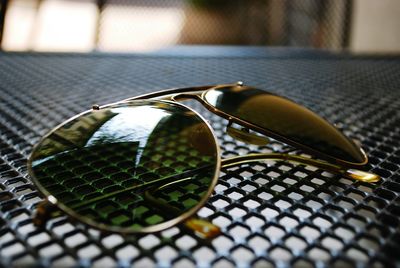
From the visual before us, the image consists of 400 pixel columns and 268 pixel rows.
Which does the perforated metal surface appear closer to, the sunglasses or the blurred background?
the sunglasses

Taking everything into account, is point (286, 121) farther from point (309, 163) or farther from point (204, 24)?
point (204, 24)

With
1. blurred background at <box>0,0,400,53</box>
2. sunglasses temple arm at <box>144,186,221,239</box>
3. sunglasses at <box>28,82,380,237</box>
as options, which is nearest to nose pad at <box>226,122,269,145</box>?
sunglasses at <box>28,82,380,237</box>

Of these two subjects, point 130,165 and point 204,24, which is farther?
point 204,24

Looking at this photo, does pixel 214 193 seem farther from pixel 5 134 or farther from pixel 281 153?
pixel 5 134

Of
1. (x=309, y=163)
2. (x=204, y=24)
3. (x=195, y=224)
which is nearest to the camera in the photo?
(x=195, y=224)

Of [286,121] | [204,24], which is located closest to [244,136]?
[286,121]

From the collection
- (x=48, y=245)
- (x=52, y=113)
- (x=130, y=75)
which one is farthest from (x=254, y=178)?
(x=130, y=75)
